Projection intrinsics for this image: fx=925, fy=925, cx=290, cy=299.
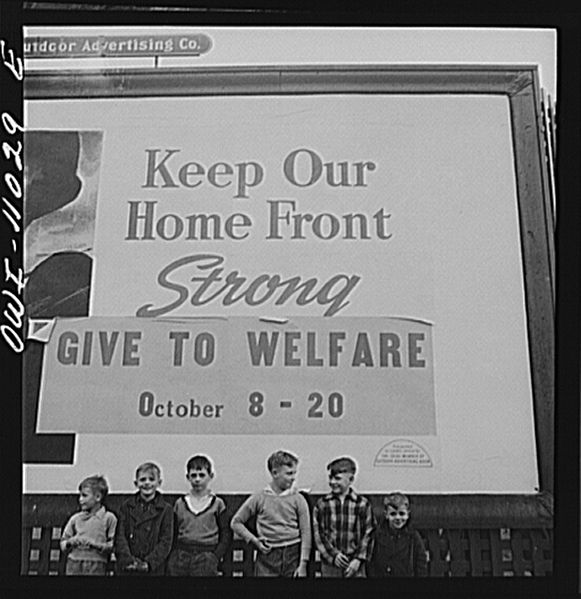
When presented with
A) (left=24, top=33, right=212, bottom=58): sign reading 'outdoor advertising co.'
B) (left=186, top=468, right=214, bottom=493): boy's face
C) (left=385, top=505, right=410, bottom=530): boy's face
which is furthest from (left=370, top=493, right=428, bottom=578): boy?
(left=24, top=33, right=212, bottom=58): sign reading 'outdoor advertising co.'

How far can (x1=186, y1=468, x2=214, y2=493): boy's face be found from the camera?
3.92 feet

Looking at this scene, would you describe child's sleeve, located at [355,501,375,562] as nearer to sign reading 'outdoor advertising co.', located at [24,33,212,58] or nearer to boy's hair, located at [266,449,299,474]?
boy's hair, located at [266,449,299,474]

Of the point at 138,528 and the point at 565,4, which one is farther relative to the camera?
the point at 565,4

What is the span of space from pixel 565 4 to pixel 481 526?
73 cm

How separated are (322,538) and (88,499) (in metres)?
0.31

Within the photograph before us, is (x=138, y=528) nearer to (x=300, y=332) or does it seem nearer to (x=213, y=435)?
(x=213, y=435)

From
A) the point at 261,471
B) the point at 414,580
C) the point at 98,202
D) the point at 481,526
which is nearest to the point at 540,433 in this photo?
the point at 481,526

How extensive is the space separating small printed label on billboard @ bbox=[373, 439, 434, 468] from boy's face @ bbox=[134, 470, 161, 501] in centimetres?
28

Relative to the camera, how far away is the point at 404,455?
1.20m

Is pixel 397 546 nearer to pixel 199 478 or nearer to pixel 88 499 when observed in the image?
pixel 199 478

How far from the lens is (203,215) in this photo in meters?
1.27

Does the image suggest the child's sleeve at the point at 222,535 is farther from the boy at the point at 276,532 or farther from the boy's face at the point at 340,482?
the boy's face at the point at 340,482

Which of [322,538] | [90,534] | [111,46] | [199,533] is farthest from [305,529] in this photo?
[111,46]

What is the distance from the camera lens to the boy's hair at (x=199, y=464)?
3.92ft
